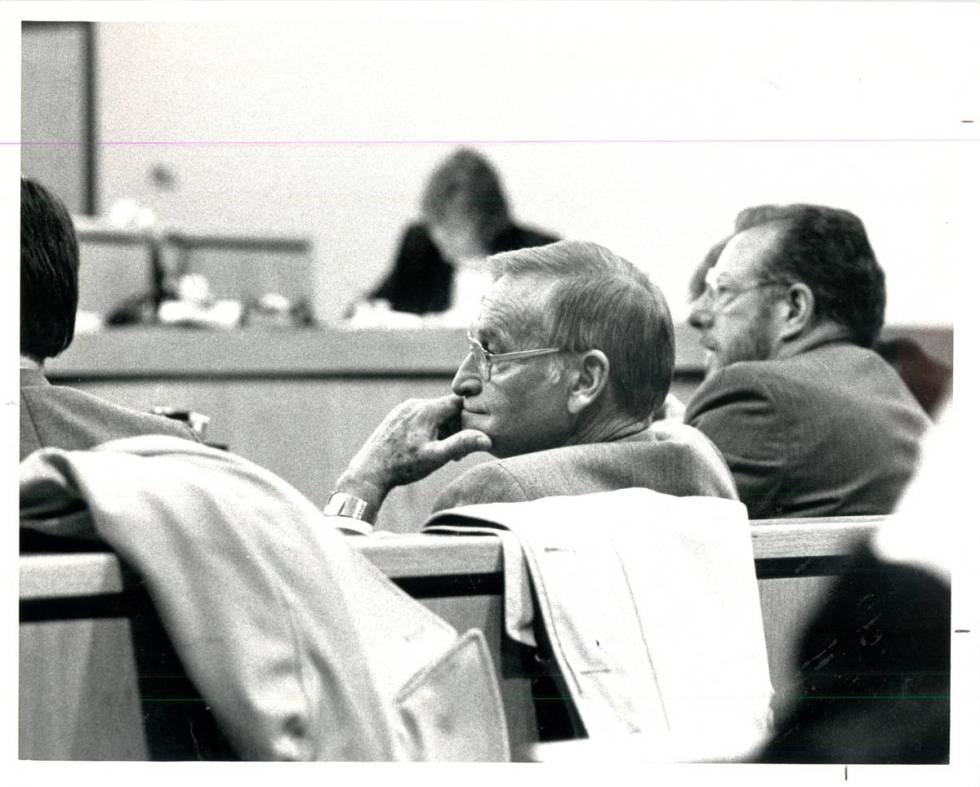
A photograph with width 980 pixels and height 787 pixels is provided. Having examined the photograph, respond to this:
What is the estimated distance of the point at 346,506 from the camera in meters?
2.80

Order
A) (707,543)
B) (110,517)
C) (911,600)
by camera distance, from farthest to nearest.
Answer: (911,600), (707,543), (110,517)

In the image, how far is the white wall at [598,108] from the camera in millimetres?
2939

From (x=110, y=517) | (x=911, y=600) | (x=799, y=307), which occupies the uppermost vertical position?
(x=799, y=307)

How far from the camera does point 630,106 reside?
9.82 ft

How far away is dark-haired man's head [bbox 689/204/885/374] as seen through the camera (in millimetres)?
3080

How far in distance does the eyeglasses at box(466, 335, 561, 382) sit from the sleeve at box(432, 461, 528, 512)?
0.69ft

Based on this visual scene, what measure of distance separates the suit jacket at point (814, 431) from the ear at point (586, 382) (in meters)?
0.32

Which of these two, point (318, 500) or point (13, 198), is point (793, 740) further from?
point (13, 198)

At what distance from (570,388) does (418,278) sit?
0.69 meters

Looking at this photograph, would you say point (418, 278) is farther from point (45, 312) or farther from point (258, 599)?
point (258, 599)

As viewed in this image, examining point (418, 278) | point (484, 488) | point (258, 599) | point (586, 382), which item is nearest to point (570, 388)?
point (586, 382)

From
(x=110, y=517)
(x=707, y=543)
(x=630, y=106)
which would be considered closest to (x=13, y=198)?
(x=110, y=517)

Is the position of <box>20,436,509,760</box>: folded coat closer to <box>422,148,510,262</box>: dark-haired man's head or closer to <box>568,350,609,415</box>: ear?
<box>568,350,609,415</box>: ear

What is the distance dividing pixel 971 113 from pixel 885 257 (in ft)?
1.11
